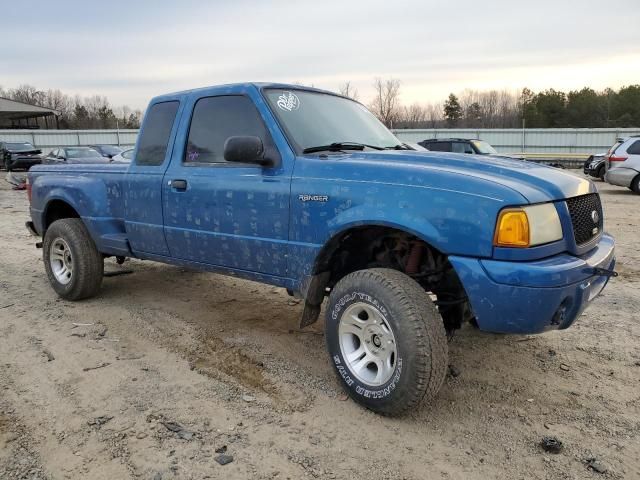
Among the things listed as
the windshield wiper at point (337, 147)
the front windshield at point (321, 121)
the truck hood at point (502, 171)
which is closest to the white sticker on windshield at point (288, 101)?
the front windshield at point (321, 121)

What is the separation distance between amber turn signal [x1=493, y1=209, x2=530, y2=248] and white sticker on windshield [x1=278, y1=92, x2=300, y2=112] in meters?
1.85

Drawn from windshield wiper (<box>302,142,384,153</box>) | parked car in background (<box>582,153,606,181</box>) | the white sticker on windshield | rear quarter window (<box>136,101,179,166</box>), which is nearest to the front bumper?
windshield wiper (<box>302,142,384,153</box>)

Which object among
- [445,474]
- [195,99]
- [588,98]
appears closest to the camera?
[445,474]

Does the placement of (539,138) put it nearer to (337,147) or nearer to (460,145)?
(460,145)

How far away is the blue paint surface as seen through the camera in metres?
2.75

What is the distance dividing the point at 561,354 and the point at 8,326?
4.77 m

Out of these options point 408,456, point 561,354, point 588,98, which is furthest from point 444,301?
point 588,98

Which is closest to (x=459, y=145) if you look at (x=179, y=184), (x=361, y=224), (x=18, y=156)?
(x=179, y=184)

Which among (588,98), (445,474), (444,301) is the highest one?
(588,98)

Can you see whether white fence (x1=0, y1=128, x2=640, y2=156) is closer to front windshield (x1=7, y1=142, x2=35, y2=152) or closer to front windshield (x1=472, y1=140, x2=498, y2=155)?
front windshield (x1=7, y1=142, x2=35, y2=152)

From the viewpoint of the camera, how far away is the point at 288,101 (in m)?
3.93

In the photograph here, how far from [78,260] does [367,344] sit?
11.2ft

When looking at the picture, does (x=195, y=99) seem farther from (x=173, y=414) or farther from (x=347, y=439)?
(x=347, y=439)

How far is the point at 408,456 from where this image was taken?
2752mm
